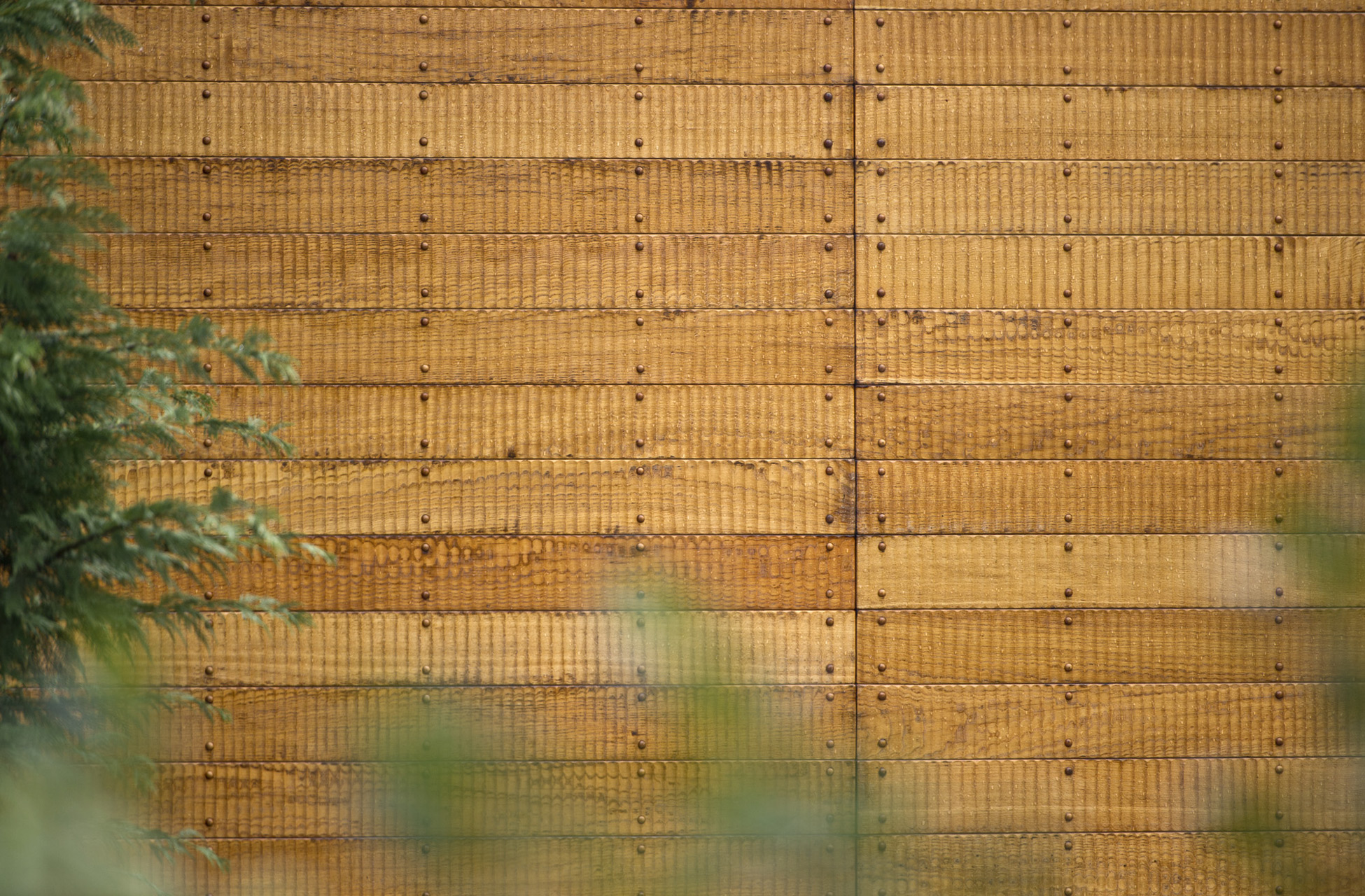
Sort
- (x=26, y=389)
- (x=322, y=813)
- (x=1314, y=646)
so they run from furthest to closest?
(x=322, y=813) < (x=26, y=389) < (x=1314, y=646)

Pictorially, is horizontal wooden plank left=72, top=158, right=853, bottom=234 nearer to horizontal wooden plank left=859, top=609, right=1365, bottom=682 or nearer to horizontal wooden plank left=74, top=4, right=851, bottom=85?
horizontal wooden plank left=74, top=4, right=851, bottom=85

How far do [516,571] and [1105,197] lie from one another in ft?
5.51

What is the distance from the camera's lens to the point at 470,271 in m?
2.70

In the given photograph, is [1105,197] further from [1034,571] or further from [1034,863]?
[1034,863]

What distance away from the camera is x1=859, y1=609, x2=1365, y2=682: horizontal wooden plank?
2.73m

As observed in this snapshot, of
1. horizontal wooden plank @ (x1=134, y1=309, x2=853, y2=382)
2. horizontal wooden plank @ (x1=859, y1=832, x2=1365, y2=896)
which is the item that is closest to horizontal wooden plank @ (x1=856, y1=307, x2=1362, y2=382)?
horizontal wooden plank @ (x1=134, y1=309, x2=853, y2=382)

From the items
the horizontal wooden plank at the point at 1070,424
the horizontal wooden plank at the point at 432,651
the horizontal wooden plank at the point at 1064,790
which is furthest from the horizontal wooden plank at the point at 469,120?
the horizontal wooden plank at the point at 1064,790

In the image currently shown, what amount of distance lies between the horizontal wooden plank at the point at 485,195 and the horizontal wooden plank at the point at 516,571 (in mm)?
695

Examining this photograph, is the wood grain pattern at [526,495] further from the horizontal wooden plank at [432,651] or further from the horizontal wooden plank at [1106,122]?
the horizontal wooden plank at [1106,122]

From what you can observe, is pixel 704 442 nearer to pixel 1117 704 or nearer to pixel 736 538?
pixel 736 538

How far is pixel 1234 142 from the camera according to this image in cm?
274

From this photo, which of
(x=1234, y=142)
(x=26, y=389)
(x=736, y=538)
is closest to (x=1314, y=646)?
(x=26, y=389)

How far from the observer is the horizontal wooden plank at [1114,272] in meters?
2.74

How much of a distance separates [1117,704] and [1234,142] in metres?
1.39
